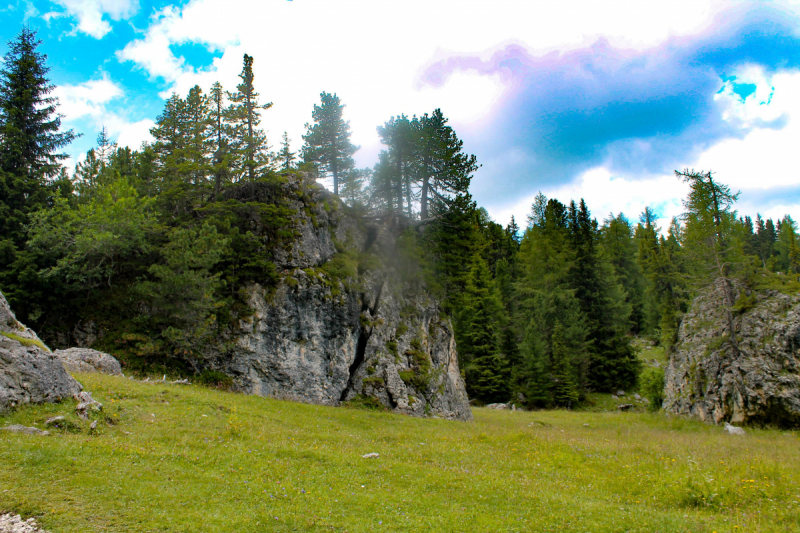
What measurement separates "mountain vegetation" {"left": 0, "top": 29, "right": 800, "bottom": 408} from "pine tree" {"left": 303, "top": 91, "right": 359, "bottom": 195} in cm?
14

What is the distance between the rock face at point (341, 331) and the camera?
26.3 meters

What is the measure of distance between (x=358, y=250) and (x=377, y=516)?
2598 cm

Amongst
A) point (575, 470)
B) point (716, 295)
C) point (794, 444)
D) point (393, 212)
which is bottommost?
point (794, 444)

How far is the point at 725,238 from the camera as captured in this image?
3353 cm

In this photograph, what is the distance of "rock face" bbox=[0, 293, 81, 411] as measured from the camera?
12.0 meters

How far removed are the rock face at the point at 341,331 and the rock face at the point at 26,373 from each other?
12.4m

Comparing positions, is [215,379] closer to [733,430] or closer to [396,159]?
[396,159]

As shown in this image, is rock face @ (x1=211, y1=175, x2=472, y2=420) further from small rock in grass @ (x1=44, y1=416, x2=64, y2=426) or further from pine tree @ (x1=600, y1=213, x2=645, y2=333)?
pine tree @ (x1=600, y1=213, x2=645, y2=333)

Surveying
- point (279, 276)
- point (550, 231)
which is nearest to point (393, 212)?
point (279, 276)

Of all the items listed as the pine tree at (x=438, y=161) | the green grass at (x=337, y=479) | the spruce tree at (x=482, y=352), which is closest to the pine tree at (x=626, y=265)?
the spruce tree at (x=482, y=352)

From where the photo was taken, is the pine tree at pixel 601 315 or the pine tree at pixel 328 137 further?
the pine tree at pixel 601 315

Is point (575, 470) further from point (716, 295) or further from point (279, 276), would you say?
point (716, 295)

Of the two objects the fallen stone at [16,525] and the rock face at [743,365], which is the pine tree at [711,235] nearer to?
the rock face at [743,365]

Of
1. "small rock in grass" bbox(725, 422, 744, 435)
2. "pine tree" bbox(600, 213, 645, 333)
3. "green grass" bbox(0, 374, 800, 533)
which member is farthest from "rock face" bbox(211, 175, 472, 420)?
"pine tree" bbox(600, 213, 645, 333)
